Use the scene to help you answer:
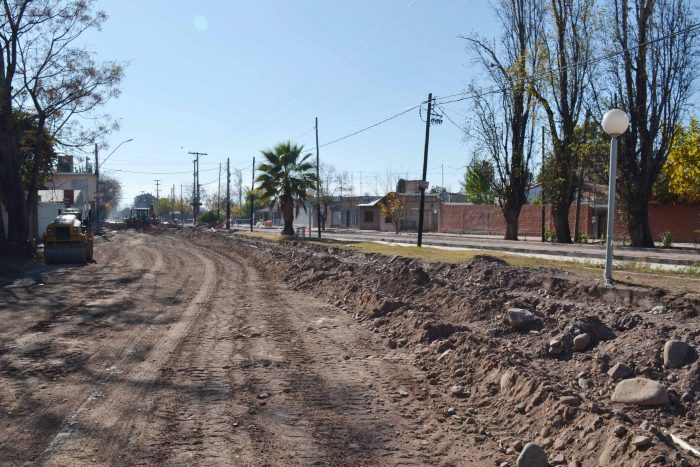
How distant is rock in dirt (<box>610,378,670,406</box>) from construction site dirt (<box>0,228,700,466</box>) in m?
0.03

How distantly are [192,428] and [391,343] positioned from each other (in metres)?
4.96

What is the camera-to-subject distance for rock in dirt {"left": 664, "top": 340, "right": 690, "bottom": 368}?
7.04 meters

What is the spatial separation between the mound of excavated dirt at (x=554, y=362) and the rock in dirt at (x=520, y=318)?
0.05ft

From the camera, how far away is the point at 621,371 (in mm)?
7297

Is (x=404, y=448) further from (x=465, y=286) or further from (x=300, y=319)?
(x=465, y=286)

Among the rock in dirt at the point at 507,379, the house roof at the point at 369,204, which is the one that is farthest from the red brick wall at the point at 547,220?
the rock in dirt at the point at 507,379

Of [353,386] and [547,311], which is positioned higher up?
[547,311]

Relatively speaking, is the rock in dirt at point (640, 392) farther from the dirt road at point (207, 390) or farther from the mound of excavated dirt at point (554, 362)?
the dirt road at point (207, 390)

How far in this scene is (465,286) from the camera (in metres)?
15.0

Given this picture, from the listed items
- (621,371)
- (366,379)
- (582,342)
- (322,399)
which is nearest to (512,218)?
(582,342)

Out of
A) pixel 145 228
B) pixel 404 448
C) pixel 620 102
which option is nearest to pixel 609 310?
pixel 404 448

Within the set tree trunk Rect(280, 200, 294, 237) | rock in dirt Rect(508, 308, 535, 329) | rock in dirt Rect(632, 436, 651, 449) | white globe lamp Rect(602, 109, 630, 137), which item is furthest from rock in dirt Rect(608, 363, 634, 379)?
tree trunk Rect(280, 200, 294, 237)

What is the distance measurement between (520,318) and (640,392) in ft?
11.6

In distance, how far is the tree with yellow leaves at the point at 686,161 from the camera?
37375 millimetres
